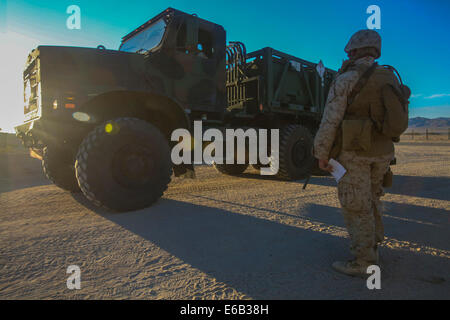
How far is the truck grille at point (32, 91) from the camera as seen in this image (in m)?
3.53

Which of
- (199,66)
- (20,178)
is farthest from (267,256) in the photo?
(20,178)

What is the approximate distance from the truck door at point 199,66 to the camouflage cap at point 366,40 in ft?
9.15

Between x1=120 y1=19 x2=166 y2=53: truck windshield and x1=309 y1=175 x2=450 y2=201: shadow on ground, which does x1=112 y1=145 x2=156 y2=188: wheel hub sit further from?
x1=309 y1=175 x2=450 y2=201: shadow on ground

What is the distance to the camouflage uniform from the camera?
1871 mm

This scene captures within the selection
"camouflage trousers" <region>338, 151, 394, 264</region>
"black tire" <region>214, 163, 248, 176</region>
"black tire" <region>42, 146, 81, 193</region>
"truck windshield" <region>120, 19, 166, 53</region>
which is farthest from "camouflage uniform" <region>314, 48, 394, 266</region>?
"black tire" <region>214, 163, 248, 176</region>

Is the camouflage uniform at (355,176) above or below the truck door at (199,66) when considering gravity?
below

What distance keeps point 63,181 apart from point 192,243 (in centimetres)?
301

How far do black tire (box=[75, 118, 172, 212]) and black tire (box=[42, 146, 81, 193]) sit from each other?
1.35 m

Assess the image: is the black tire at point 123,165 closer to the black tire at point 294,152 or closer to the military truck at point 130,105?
the military truck at point 130,105

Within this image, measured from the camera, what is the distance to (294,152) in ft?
20.5

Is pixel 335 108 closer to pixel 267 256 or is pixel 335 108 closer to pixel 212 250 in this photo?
pixel 267 256

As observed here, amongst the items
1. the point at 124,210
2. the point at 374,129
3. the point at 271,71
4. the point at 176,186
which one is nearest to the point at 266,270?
the point at 374,129

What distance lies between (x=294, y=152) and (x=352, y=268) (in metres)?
4.57

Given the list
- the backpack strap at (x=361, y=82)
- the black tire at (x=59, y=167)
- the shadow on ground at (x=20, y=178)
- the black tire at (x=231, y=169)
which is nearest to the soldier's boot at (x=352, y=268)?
the backpack strap at (x=361, y=82)
